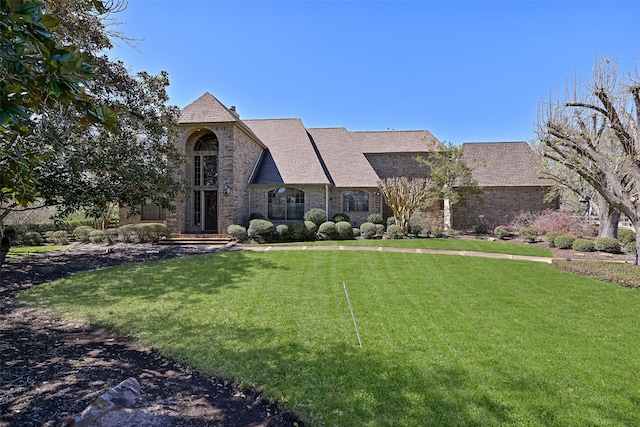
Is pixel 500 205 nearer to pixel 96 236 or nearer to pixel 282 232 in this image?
pixel 282 232

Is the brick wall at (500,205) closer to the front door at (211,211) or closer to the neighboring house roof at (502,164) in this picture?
the neighboring house roof at (502,164)

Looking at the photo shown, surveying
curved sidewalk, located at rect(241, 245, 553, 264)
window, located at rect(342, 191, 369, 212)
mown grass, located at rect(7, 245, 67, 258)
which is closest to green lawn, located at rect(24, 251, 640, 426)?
curved sidewalk, located at rect(241, 245, 553, 264)

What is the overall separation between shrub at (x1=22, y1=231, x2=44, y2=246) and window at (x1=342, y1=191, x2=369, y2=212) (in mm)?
18237

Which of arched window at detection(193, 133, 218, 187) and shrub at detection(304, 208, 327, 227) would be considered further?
arched window at detection(193, 133, 218, 187)

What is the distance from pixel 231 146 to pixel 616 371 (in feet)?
54.8

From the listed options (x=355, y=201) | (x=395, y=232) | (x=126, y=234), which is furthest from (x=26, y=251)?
(x=395, y=232)

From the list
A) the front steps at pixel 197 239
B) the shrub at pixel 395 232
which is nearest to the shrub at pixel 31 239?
the front steps at pixel 197 239

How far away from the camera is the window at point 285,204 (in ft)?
63.5

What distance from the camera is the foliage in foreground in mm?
8656

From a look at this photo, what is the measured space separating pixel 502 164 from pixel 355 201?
12.2 metres

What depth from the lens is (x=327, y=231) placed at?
16891mm

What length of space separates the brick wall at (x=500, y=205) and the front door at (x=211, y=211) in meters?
16.3

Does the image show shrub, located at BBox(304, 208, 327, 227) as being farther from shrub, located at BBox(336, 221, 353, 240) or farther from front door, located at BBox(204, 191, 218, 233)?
front door, located at BBox(204, 191, 218, 233)

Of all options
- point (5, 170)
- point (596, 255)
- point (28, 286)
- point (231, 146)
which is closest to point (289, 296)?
point (5, 170)
